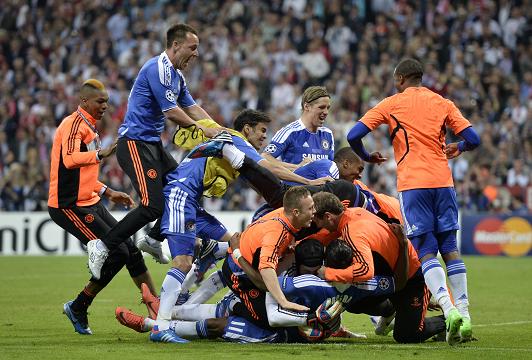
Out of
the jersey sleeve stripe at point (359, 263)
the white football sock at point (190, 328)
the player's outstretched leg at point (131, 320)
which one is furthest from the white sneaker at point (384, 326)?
the player's outstretched leg at point (131, 320)

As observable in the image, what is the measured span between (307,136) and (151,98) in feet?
7.94

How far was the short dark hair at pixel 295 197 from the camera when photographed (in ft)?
29.2

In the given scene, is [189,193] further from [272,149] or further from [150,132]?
[272,149]

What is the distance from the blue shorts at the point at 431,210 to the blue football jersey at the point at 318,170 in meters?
1.16

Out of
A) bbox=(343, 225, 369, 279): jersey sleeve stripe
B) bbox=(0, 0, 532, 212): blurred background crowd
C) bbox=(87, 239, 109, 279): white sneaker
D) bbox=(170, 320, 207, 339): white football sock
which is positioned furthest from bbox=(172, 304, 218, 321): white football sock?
bbox=(0, 0, 532, 212): blurred background crowd

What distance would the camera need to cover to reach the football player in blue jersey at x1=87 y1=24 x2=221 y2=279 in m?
9.81

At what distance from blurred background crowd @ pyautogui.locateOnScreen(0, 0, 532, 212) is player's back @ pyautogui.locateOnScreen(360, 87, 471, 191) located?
13.6 meters

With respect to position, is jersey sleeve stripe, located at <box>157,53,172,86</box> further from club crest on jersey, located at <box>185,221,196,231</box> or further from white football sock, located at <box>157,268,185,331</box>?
white football sock, located at <box>157,268,185,331</box>

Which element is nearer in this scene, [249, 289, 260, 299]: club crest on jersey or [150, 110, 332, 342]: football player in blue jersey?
[249, 289, 260, 299]: club crest on jersey

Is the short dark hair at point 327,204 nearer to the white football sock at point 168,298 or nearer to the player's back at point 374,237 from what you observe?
the player's back at point 374,237

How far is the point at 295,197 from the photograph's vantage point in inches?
350

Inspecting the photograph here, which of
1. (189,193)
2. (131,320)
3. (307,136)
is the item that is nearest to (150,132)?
(189,193)

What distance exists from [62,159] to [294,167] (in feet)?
8.09

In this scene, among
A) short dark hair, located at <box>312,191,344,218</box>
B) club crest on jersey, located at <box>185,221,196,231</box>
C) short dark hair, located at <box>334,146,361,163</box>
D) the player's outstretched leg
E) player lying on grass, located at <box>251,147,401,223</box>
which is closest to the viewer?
short dark hair, located at <box>312,191,344,218</box>
